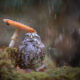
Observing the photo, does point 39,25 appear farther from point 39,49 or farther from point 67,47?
point 39,49

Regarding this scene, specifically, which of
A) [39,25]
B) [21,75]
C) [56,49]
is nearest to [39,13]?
[39,25]

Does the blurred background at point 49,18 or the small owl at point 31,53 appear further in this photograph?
the blurred background at point 49,18

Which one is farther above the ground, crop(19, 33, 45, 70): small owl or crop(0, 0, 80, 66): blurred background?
crop(0, 0, 80, 66): blurred background

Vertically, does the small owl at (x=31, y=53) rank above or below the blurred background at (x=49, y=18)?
below

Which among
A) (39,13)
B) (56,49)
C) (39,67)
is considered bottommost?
(39,67)

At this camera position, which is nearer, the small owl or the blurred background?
the small owl
